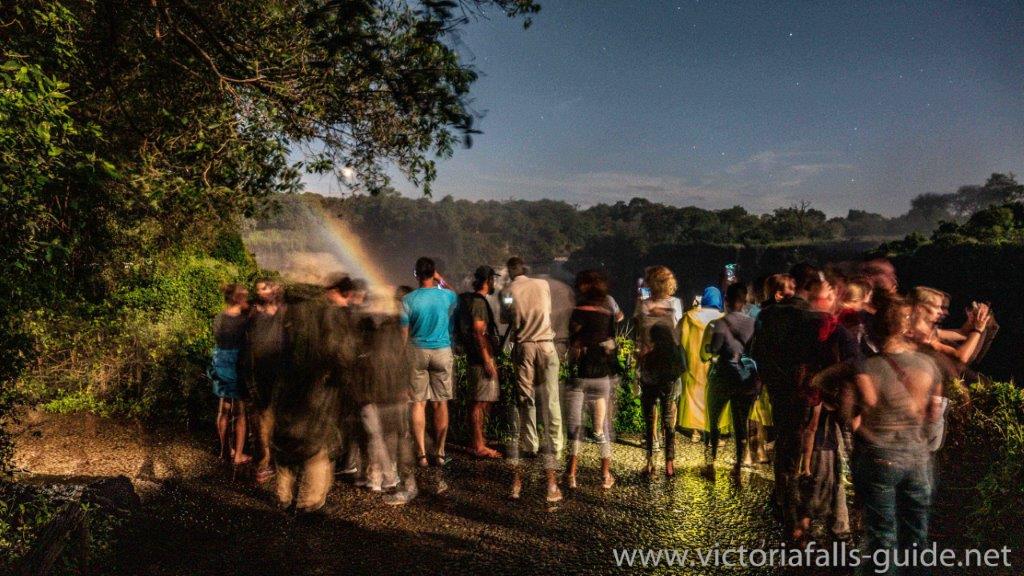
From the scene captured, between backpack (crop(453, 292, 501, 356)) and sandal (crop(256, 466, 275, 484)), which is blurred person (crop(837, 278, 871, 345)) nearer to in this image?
backpack (crop(453, 292, 501, 356))

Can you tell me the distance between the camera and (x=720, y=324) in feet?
18.0

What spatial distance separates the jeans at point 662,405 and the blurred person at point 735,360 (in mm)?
438

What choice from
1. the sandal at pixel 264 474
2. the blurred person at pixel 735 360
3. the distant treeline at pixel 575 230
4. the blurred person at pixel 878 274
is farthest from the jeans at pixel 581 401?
the distant treeline at pixel 575 230

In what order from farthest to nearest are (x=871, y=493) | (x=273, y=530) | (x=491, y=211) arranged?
(x=491, y=211) < (x=273, y=530) < (x=871, y=493)

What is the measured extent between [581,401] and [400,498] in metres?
1.76

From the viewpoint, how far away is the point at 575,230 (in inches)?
4402

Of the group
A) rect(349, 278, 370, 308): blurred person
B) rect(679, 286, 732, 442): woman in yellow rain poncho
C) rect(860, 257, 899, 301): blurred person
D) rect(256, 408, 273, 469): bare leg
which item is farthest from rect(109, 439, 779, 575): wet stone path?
rect(860, 257, 899, 301): blurred person

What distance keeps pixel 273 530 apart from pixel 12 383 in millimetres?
2085

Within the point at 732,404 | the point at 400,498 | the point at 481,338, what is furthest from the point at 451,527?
the point at 732,404

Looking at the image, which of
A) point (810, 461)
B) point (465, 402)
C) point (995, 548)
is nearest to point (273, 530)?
point (465, 402)

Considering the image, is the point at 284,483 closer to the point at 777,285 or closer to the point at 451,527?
the point at 451,527

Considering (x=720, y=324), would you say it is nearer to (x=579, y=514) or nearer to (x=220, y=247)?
(x=579, y=514)

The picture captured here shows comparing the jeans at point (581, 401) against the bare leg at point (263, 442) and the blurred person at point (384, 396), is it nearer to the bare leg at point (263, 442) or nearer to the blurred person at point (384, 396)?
the blurred person at point (384, 396)

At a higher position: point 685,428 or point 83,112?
point 83,112
